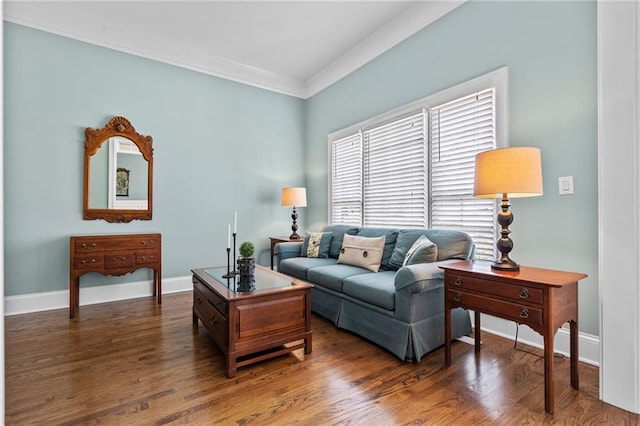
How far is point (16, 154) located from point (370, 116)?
3719 mm

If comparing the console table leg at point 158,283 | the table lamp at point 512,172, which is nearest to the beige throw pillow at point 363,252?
the table lamp at point 512,172

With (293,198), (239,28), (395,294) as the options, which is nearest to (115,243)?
(293,198)

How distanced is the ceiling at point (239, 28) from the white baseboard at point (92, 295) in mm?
2711

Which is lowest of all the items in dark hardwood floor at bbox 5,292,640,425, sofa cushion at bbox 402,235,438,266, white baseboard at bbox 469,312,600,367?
dark hardwood floor at bbox 5,292,640,425

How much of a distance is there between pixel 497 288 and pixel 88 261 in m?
3.64

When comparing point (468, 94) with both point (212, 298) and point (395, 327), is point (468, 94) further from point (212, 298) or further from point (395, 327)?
point (212, 298)

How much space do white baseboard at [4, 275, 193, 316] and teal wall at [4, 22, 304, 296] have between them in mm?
75

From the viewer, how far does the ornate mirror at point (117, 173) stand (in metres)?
3.59

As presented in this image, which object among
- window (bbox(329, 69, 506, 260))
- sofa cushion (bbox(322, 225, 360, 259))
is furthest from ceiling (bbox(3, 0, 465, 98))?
sofa cushion (bbox(322, 225, 360, 259))

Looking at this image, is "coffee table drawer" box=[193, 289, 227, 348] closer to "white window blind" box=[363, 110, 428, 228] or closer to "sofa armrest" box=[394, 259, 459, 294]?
"sofa armrest" box=[394, 259, 459, 294]

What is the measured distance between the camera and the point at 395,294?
7.54 feet

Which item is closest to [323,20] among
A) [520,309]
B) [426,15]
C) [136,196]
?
[426,15]

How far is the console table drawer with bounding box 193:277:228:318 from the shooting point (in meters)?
2.16

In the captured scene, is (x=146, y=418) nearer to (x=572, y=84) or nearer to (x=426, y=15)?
(x=572, y=84)
